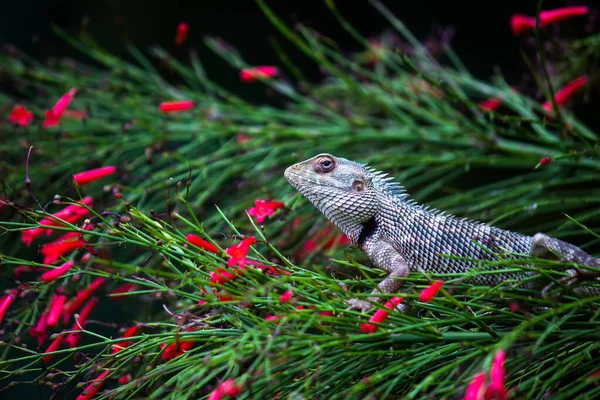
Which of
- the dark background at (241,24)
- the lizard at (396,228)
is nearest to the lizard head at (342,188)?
the lizard at (396,228)

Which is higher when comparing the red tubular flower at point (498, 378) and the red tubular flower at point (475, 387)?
the red tubular flower at point (498, 378)

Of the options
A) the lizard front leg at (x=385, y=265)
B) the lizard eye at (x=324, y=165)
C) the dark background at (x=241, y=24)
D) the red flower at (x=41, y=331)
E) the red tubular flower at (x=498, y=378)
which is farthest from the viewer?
the dark background at (x=241, y=24)

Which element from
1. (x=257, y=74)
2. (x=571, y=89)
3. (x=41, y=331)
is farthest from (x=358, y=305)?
(x=571, y=89)

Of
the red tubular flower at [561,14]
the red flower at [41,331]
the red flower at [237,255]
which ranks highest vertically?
the red tubular flower at [561,14]

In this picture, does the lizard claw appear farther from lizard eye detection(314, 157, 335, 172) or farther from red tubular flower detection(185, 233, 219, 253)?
lizard eye detection(314, 157, 335, 172)

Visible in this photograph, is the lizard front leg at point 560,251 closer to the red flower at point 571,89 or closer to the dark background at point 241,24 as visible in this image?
the red flower at point 571,89

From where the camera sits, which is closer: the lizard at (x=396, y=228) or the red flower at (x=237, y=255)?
the red flower at (x=237, y=255)

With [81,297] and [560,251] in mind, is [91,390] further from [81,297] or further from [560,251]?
[560,251]

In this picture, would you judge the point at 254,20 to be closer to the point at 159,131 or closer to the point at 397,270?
the point at 159,131

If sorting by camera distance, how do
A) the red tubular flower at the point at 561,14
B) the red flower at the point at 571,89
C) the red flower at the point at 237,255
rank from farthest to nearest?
1. the red flower at the point at 571,89
2. the red tubular flower at the point at 561,14
3. the red flower at the point at 237,255
